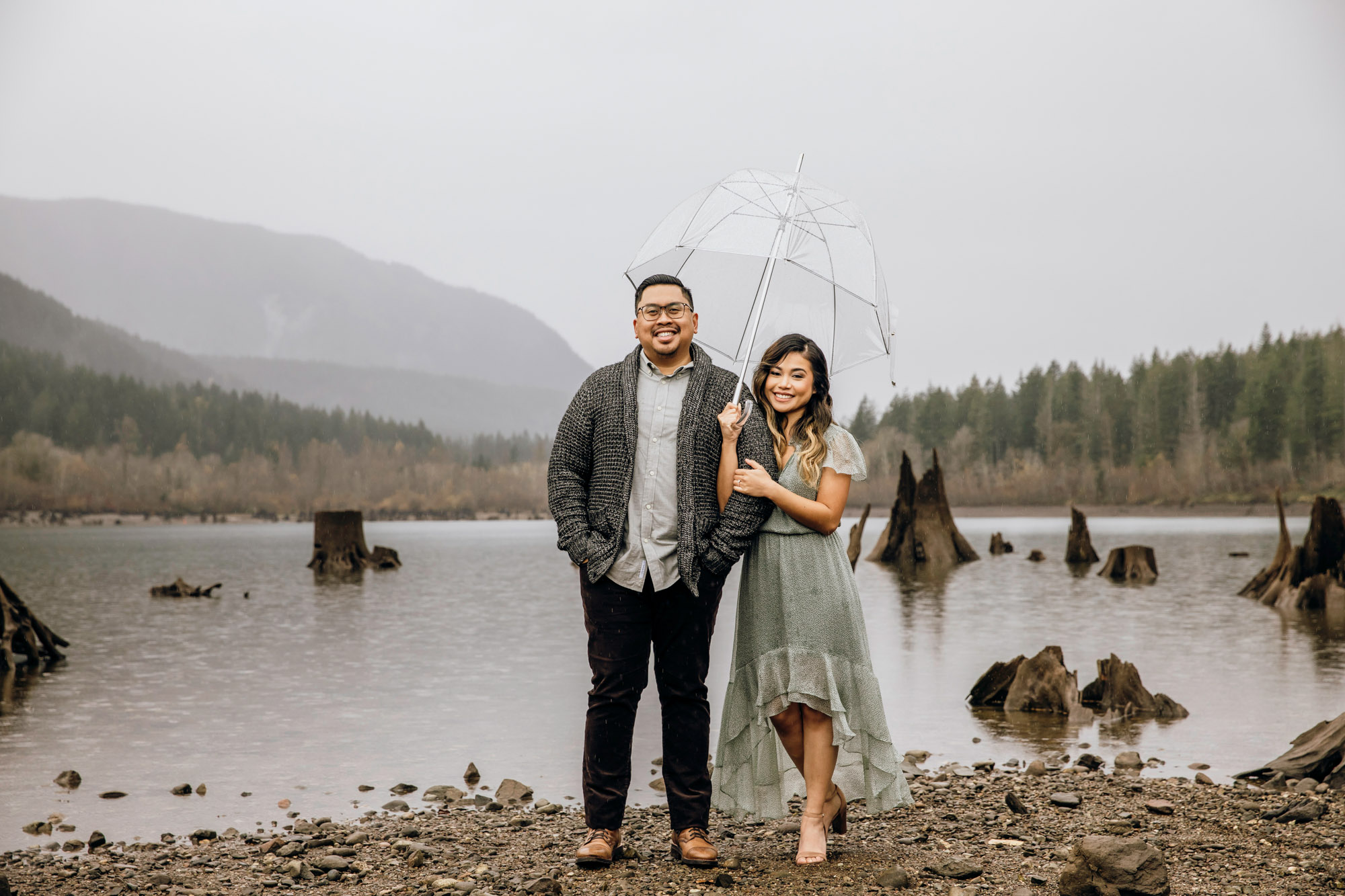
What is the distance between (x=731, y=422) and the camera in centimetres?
451

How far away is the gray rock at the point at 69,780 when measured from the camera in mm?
7008

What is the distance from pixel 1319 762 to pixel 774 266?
14.1 feet

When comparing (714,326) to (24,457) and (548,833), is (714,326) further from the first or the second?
(24,457)

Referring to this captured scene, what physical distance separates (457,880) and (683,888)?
982mm

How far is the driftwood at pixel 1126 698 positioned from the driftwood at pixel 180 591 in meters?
21.9

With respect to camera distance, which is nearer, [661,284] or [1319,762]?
[661,284]

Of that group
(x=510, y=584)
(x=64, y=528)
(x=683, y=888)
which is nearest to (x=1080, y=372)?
(x=510, y=584)

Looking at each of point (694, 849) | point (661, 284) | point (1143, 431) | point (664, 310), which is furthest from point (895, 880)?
point (1143, 431)

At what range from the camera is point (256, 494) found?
159 meters

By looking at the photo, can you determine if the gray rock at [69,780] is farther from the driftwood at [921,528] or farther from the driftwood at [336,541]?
the driftwood at [921,528]

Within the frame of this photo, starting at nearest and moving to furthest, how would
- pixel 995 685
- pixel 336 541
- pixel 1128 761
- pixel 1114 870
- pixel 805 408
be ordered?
pixel 1114 870
pixel 805 408
pixel 1128 761
pixel 995 685
pixel 336 541

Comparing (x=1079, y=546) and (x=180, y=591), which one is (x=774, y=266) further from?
(x=1079, y=546)

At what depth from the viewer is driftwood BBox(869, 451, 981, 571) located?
3209cm

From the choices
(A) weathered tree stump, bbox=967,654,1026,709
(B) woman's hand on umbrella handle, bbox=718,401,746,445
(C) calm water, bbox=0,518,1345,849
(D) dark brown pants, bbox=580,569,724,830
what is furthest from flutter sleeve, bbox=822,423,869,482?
(A) weathered tree stump, bbox=967,654,1026,709
